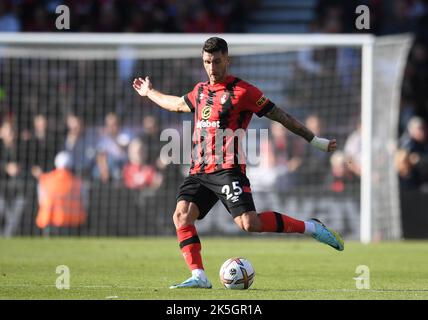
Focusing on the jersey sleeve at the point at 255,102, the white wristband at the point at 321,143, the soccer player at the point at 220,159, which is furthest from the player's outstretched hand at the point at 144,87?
the white wristband at the point at 321,143

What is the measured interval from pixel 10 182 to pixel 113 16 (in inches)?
215

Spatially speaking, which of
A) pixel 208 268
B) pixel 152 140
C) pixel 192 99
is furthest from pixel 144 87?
pixel 152 140

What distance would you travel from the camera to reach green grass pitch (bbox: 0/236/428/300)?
8688 millimetres

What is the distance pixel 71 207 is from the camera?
1833 centimetres

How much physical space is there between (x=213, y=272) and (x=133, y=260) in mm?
1922

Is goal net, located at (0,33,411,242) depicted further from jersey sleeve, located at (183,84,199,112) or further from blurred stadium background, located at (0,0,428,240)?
jersey sleeve, located at (183,84,199,112)

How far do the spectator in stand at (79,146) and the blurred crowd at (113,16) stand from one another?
11.8ft

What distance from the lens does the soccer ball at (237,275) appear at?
9148 mm

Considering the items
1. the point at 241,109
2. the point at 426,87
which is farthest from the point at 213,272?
the point at 426,87

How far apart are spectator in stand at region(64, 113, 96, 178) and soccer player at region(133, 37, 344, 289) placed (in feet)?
31.5

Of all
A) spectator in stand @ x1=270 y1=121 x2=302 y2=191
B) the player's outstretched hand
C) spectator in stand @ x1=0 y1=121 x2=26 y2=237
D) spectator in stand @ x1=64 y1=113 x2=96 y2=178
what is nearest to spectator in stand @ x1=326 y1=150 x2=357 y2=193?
spectator in stand @ x1=270 y1=121 x2=302 y2=191

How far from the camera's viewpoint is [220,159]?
9359 millimetres

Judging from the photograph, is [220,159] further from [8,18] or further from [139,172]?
[8,18]

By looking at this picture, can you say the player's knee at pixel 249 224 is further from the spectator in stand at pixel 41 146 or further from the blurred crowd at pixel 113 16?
the blurred crowd at pixel 113 16
